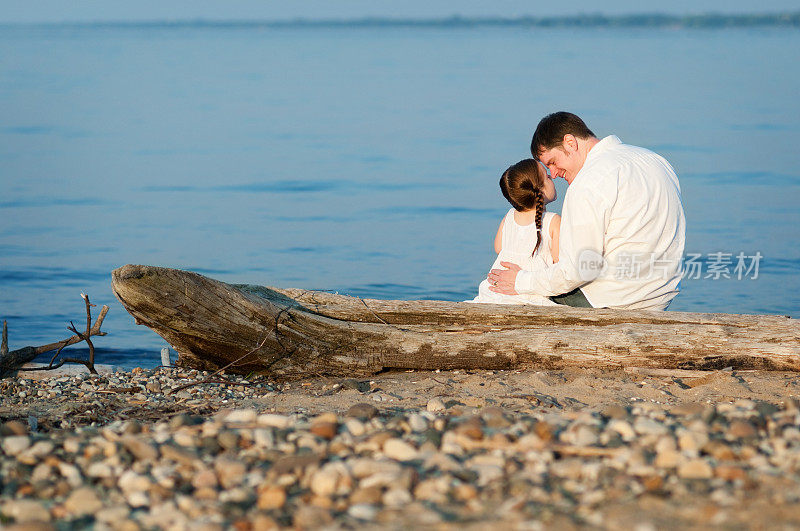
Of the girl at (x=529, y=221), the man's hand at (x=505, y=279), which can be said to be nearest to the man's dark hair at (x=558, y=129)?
the girl at (x=529, y=221)

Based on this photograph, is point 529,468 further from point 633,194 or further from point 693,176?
point 693,176

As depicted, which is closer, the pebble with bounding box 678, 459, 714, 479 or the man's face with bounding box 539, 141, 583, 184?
the pebble with bounding box 678, 459, 714, 479

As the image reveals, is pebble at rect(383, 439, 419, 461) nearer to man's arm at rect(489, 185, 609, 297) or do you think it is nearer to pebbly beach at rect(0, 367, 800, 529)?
pebbly beach at rect(0, 367, 800, 529)

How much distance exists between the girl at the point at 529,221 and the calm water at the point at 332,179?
3.90 metres

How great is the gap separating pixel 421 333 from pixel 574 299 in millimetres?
1032

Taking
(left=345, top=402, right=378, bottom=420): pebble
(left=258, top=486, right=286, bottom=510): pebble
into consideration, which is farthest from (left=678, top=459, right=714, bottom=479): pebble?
(left=345, top=402, right=378, bottom=420): pebble

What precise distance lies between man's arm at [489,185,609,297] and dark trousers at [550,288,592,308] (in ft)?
0.44

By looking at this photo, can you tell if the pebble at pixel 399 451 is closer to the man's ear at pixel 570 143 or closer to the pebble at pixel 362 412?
the pebble at pixel 362 412

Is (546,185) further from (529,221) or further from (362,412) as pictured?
(362,412)

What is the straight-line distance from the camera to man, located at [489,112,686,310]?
533 centimetres

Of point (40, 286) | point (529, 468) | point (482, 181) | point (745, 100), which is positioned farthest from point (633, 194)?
point (745, 100)

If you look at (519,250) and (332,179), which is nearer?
(519,250)

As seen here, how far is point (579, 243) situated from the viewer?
17.7 ft

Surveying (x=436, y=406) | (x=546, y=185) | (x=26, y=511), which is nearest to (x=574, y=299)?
(x=546, y=185)
